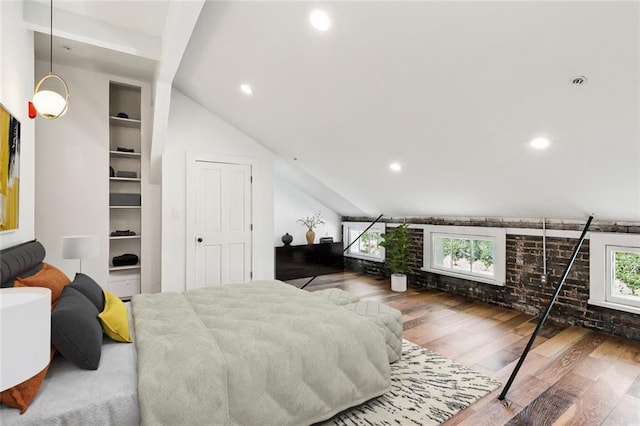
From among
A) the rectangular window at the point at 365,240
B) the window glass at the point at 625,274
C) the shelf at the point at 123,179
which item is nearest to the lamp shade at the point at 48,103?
the shelf at the point at 123,179

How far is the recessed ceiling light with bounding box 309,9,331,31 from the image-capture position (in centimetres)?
234

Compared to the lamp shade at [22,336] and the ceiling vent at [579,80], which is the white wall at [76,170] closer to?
the lamp shade at [22,336]

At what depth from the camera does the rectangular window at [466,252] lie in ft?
14.3

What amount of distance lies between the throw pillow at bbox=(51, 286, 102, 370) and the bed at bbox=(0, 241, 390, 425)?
0.06 metres

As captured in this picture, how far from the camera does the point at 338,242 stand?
6844mm

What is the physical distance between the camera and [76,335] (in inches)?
62.1

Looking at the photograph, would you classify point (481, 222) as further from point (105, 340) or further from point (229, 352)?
point (105, 340)

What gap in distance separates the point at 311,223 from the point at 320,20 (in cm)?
470

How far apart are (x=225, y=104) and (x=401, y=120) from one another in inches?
91.2

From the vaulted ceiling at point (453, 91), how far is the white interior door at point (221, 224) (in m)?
0.83

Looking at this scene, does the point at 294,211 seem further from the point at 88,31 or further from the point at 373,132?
the point at 88,31

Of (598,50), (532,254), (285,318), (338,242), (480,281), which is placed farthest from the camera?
(338,242)

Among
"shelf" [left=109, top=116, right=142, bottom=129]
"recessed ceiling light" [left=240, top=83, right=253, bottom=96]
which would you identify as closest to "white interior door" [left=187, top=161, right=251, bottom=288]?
"shelf" [left=109, top=116, right=142, bottom=129]

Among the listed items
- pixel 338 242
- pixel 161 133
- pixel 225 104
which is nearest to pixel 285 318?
pixel 161 133
